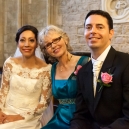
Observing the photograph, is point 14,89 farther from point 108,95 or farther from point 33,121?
point 108,95

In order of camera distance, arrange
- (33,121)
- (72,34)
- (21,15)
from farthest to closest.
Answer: (21,15), (72,34), (33,121)

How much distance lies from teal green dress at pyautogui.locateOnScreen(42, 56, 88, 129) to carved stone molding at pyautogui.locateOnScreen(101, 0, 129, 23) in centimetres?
239

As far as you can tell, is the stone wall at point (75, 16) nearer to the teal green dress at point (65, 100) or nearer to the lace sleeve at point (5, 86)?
the lace sleeve at point (5, 86)

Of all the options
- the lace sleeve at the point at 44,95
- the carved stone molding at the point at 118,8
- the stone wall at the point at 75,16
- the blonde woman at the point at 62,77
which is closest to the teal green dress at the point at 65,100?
the blonde woman at the point at 62,77

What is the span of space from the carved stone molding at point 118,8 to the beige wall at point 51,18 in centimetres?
11

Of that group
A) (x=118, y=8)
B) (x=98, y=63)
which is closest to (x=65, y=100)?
(x=98, y=63)

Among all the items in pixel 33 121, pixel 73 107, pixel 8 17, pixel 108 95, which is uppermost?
pixel 8 17

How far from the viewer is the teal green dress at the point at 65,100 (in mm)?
1903

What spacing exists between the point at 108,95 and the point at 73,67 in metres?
0.56

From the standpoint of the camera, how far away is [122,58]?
4.94 feet

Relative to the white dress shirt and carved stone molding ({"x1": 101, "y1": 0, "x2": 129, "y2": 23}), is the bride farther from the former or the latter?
carved stone molding ({"x1": 101, "y1": 0, "x2": 129, "y2": 23})

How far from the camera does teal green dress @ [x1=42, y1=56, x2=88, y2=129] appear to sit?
1903 millimetres

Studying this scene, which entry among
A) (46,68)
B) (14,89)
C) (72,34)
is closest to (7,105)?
(14,89)

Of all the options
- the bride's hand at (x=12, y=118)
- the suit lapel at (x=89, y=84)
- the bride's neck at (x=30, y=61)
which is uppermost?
the bride's neck at (x=30, y=61)
